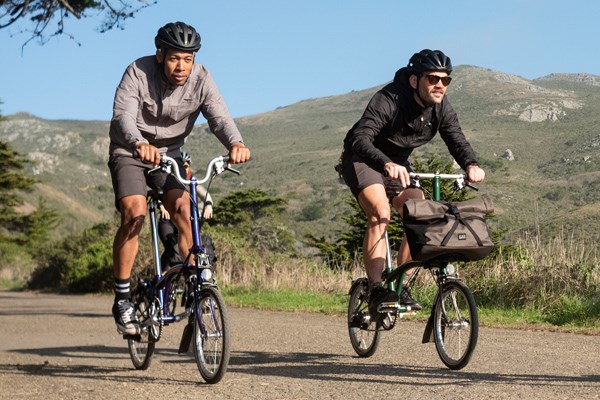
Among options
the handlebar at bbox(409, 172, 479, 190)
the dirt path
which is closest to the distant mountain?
the dirt path

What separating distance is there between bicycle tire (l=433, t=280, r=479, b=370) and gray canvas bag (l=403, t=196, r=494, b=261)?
289 mm

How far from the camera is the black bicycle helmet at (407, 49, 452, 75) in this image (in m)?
7.53

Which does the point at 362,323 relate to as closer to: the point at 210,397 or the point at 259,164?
the point at 210,397

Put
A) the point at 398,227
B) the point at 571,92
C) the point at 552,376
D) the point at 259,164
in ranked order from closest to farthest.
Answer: the point at 552,376
the point at 398,227
the point at 259,164
the point at 571,92

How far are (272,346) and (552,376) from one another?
10.2 feet

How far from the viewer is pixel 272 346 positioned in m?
9.66

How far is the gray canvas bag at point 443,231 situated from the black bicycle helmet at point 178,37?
1.81 metres

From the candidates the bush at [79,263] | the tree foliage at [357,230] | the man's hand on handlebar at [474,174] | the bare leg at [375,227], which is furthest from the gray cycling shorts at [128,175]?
the bush at [79,263]

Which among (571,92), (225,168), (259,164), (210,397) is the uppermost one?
(571,92)

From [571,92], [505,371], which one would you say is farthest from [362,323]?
[571,92]

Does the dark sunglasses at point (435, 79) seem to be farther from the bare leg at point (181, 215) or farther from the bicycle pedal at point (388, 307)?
the bare leg at point (181, 215)

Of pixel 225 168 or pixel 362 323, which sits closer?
pixel 225 168

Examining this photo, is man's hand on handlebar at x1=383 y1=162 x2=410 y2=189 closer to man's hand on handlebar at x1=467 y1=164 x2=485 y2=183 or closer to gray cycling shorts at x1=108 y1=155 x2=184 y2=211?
man's hand on handlebar at x1=467 y1=164 x2=485 y2=183

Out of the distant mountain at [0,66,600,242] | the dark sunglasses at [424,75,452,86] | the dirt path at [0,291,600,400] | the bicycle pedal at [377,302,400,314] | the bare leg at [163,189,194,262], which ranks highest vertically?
the distant mountain at [0,66,600,242]
